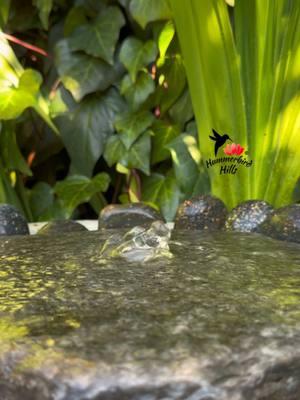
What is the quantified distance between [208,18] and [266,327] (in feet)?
2.30

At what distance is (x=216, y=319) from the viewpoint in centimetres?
40

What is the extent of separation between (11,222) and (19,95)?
50 centimetres

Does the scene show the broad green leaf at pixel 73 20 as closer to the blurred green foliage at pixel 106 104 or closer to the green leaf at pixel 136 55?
the blurred green foliage at pixel 106 104

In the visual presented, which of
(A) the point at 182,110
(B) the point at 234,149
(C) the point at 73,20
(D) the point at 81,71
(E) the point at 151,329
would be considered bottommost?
(E) the point at 151,329

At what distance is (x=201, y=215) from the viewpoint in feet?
2.75

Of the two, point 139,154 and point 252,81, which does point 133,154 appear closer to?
point 139,154

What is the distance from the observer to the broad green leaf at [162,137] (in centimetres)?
145

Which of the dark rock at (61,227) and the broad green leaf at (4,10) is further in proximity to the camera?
the broad green leaf at (4,10)

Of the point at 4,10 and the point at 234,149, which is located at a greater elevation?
the point at 4,10

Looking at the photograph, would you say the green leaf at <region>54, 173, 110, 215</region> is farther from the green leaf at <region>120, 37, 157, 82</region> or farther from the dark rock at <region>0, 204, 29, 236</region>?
the dark rock at <region>0, 204, 29, 236</region>

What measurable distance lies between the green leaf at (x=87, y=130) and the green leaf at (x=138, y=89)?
80 millimetres

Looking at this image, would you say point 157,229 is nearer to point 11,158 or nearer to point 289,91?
point 289,91

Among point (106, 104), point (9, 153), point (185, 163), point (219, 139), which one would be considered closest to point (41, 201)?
point (9, 153)

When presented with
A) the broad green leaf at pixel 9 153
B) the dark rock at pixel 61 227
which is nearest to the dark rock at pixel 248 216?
the dark rock at pixel 61 227
